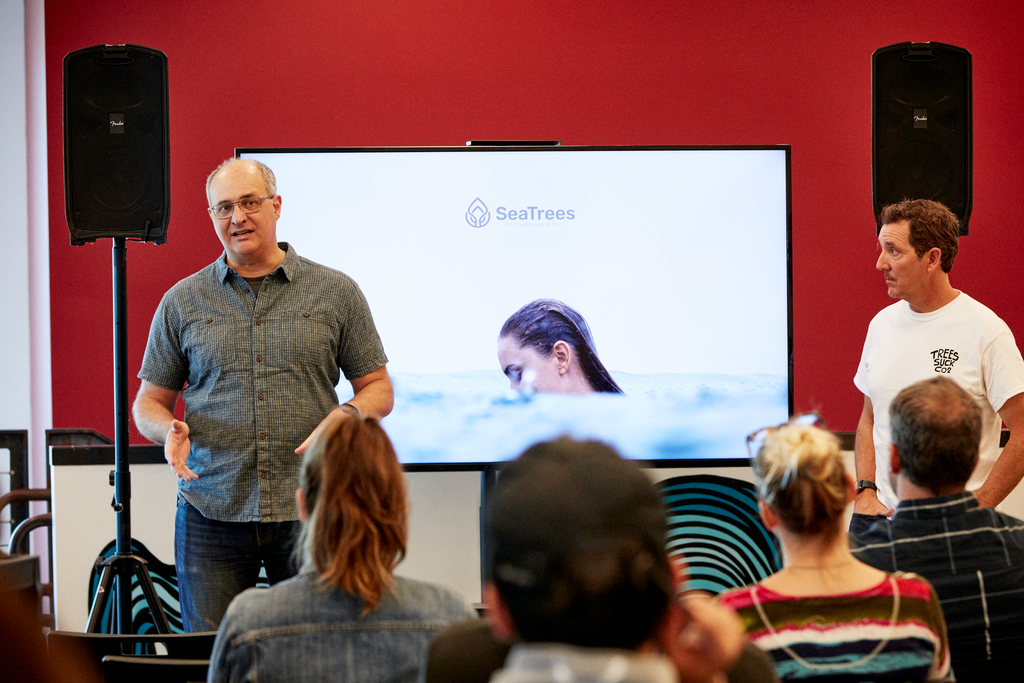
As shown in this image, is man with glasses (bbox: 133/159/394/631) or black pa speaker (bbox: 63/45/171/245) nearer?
man with glasses (bbox: 133/159/394/631)

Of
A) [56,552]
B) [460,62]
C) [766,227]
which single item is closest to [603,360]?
[766,227]

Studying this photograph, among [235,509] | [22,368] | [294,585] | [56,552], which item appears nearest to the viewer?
[294,585]

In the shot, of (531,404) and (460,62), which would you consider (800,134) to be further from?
(531,404)

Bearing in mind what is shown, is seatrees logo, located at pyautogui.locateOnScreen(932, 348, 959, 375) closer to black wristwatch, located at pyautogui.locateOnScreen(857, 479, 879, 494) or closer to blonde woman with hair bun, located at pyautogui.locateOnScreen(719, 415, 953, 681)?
black wristwatch, located at pyautogui.locateOnScreen(857, 479, 879, 494)

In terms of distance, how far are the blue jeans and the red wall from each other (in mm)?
1940

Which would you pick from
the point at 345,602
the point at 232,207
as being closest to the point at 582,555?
the point at 345,602

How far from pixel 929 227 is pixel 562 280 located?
1.21 m

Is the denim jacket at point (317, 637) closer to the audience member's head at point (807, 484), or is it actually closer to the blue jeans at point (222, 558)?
the audience member's head at point (807, 484)

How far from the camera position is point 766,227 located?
3.31 metres

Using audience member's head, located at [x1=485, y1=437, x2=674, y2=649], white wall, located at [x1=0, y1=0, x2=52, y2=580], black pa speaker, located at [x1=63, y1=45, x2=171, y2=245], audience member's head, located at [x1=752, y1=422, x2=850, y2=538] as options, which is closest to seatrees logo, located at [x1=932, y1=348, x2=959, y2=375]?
audience member's head, located at [x1=752, y1=422, x2=850, y2=538]

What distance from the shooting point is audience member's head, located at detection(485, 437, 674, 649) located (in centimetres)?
69

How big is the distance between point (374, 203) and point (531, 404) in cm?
91

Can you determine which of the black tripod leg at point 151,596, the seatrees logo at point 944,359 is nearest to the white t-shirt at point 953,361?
the seatrees logo at point 944,359

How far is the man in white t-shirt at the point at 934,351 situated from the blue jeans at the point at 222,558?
169cm
